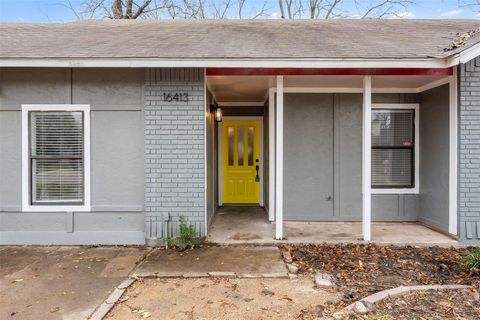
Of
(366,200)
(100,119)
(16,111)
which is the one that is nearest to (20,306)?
(100,119)

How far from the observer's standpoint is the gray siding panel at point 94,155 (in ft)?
16.4

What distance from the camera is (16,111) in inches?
197

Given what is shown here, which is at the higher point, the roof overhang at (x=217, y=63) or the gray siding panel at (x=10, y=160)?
the roof overhang at (x=217, y=63)

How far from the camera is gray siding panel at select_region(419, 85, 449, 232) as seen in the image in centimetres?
531

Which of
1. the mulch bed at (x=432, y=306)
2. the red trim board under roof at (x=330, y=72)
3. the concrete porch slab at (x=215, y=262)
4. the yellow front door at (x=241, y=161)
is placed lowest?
the mulch bed at (x=432, y=306)

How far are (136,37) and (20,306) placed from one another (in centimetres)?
472

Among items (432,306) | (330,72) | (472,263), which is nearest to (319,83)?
(330,72)

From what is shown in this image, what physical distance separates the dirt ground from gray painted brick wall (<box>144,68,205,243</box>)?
139cm

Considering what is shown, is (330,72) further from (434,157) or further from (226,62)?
(434,157)

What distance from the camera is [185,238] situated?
15.6 ft

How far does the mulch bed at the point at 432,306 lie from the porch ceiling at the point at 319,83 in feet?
11.2

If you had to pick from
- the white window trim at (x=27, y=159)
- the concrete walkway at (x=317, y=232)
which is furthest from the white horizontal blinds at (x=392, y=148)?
the white window trim at (x=27, y=159)

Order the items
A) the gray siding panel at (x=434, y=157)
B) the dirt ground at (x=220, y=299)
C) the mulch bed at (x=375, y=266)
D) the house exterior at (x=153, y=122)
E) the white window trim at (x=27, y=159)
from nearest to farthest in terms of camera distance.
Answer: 1. the dirt ground at (x=220, y=299)
2. the mulch bed at (x=375, y=266)
3. the house exterior at (x=153, y=122)
4. the white window trim at (x=27, y=159)
5. the gray siding panel at (x=434, y=157)

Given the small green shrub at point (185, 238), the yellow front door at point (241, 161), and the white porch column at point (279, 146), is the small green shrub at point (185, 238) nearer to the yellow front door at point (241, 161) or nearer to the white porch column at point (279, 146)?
the white porch column at point (279, 146)
